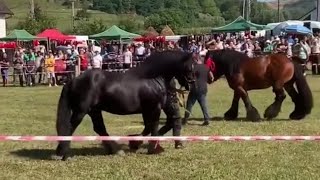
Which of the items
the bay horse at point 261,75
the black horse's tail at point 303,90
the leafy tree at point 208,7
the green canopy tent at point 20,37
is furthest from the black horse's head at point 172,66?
the leafy tree at point 208,7

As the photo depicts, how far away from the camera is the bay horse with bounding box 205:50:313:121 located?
1405cm

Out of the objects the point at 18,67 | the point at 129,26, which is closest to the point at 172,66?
the point at 18,67

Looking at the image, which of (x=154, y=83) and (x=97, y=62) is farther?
(x=97, y=62)

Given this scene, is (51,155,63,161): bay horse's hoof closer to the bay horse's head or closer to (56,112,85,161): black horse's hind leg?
(56,112,85,161): black horse's hind leg

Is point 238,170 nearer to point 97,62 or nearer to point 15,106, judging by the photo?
point 15,106

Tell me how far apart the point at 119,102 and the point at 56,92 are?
1532 centimetres

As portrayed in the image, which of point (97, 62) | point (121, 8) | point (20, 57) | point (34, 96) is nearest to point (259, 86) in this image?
point (34, 96)

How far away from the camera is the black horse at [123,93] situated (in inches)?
364

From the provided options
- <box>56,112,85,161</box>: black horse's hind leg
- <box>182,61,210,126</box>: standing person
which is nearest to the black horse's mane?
<box>182,61,210,126</box>: standing person

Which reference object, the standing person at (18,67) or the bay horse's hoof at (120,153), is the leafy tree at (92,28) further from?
the bay horse's hoof at (120,153)

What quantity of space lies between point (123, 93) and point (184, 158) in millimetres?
1411

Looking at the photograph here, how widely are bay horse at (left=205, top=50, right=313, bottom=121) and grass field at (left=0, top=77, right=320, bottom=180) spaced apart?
0.40m

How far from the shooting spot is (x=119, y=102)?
940 centimetres

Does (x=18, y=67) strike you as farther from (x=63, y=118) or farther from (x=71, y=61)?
(x=63, y=118)
